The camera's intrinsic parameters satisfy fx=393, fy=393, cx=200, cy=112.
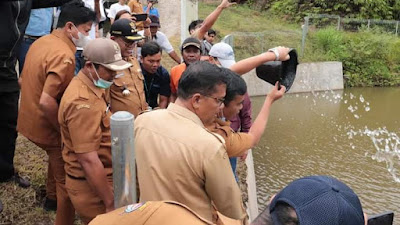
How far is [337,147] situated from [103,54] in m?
6.47

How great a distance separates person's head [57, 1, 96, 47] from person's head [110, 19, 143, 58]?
0.41 metres

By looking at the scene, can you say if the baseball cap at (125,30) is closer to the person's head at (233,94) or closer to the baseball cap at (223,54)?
the baseball cap at (223,54)

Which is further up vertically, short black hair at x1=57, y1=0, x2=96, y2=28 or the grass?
short black hair at x1=57, y1=0, x2=96, y2=28

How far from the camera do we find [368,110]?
35.5ft

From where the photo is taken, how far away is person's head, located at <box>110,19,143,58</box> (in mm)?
3400

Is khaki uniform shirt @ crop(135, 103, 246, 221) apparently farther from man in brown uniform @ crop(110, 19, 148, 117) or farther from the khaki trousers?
man in brown uniform @ crop(110, 19, 148, 117)

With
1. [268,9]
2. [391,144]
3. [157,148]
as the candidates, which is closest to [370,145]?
[391,144]

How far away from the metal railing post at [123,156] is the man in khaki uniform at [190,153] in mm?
67

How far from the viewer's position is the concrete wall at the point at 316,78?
12.9 m

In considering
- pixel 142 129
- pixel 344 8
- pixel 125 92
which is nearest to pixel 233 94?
pixel 142 129

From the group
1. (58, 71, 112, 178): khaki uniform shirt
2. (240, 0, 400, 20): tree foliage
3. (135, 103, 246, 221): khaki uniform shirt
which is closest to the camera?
(135, 103, 246, 221): khaki uniform shirt

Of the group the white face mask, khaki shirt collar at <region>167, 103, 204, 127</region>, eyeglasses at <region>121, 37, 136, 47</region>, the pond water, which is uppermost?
the white face mask

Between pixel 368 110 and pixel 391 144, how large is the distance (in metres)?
2.86

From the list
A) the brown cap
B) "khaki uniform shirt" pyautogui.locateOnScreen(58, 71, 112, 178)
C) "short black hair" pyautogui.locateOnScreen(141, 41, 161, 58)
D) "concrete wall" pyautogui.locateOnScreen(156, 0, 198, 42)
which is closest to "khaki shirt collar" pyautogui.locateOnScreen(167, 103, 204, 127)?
"khaki uniform shirt" pyautogui.locateOnScreen(58, 71, 112, 178)
